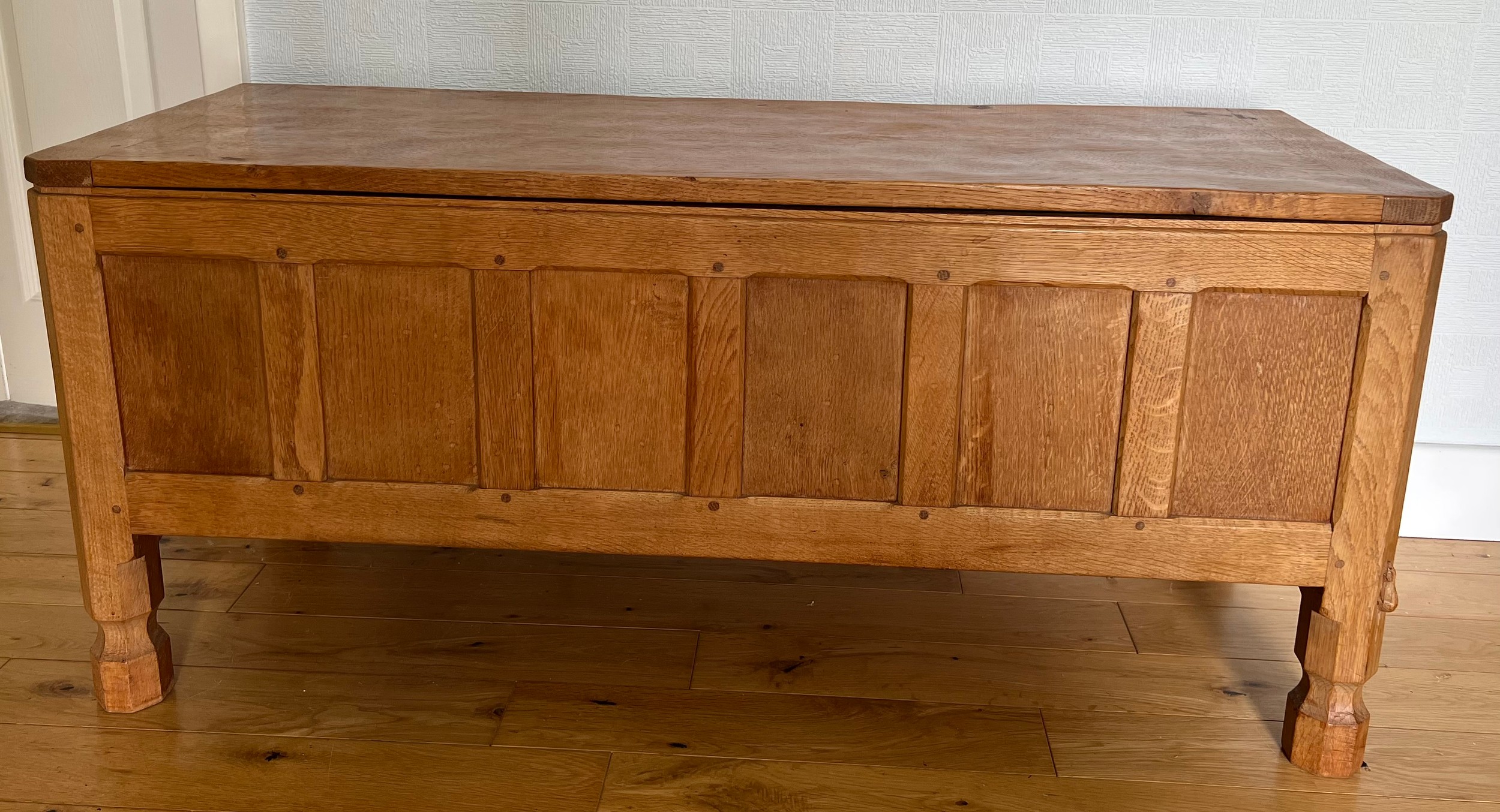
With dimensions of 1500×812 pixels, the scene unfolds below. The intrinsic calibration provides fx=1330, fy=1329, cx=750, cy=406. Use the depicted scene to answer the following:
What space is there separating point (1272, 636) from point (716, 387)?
3.13ft

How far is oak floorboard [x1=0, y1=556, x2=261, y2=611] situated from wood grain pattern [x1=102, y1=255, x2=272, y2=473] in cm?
41

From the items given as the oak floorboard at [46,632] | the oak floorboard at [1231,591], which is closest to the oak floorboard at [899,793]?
the oak floorboard at [1231,591]

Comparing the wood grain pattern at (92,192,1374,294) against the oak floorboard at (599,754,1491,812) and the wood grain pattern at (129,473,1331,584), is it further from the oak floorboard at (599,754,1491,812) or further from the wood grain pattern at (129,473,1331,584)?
the oak floorboard at (599,754,1491,812)

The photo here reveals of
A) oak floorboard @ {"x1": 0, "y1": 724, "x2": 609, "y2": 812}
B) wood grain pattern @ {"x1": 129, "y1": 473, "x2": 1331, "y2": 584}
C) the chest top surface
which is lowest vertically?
oak floorboard @ {"x1": 0, "y1": 724, "x2": 609, "y2": 812}

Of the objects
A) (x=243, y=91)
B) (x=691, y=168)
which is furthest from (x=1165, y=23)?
(x=243, y=91)

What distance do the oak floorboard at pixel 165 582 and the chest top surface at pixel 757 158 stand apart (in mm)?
678

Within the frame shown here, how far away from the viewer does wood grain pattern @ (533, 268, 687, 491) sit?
1.49 metres

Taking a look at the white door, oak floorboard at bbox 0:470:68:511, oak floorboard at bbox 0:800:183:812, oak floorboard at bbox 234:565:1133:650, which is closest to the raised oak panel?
oak floorboard at bbox 234:565:1133:650

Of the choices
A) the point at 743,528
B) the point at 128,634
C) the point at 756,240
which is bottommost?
the point at 128,634

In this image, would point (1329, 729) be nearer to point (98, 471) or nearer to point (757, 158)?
point (757, 158)

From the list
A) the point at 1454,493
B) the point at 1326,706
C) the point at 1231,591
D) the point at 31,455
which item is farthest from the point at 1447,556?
the point at 31,455

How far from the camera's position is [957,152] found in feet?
5.25

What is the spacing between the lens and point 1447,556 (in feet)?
7.11

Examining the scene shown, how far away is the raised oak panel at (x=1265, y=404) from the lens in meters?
1.45
